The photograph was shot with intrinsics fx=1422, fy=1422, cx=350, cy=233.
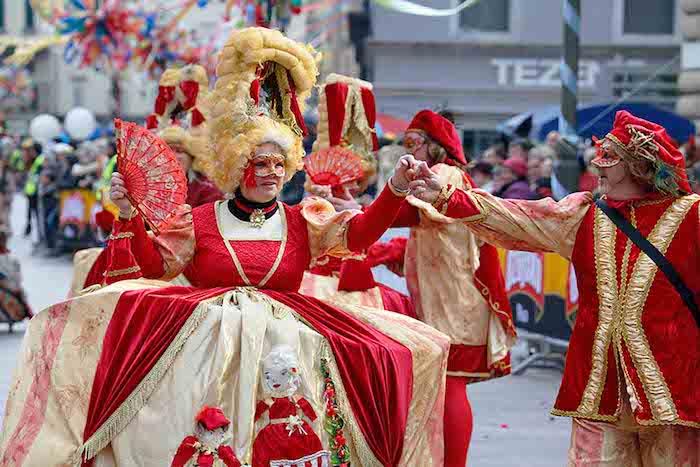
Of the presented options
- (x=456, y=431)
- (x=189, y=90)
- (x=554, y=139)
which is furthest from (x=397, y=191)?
(x=554, y=139)

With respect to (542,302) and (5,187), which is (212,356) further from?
(5,187)

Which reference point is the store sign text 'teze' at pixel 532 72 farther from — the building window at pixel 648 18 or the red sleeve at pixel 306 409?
the red sleeve at pixel 306 409

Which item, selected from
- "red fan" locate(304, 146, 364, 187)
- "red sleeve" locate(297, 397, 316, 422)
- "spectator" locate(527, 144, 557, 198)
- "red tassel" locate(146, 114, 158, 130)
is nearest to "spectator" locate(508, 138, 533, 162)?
"spectator" locate(527, 144, 557, 198)

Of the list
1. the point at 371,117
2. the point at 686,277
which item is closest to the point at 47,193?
the point at 371,117

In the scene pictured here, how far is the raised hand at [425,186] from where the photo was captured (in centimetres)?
512

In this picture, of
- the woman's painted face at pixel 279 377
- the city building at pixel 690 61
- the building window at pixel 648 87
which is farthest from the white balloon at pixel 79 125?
the woman's painted face at pixel 279 377

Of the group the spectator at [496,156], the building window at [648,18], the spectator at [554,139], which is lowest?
the spectator at [496,156]

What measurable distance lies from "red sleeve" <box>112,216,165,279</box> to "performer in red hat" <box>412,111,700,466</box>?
104 cm

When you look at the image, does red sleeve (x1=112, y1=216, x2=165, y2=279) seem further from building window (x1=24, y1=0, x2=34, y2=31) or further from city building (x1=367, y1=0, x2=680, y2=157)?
building window (x1=24, y1=0, x2=34, y2=31)

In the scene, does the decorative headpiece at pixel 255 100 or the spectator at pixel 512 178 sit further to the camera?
the spectator at pixel 512 178

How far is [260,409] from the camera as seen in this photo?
5039mm

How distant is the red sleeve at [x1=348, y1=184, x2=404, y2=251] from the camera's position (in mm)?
5301

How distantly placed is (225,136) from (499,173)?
7.71m

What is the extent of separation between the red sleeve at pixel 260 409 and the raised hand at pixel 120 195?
908mm
